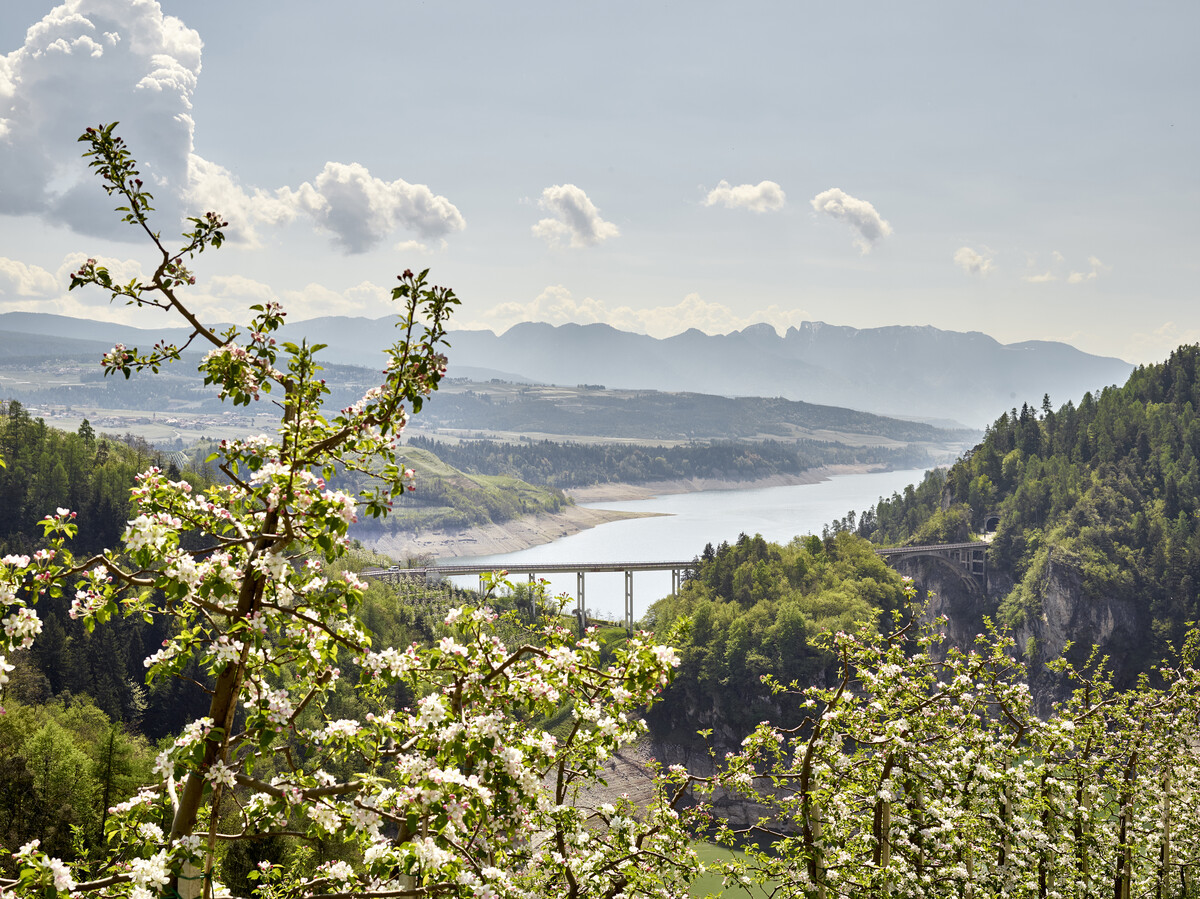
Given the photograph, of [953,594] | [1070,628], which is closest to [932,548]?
[953,594]

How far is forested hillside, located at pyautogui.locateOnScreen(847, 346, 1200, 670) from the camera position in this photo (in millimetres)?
82400

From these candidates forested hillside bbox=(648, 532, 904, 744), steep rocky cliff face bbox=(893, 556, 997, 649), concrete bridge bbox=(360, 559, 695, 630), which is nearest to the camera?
forested hillside bbox=(648, 532, 904, 744)

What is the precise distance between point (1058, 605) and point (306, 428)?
303 ft

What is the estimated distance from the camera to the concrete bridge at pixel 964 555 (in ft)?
313

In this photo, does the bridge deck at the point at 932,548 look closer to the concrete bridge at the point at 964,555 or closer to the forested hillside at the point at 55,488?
the concrete bridge at the point at 964,555

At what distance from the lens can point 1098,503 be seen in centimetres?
9150

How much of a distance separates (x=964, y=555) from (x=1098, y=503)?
46.4 feet

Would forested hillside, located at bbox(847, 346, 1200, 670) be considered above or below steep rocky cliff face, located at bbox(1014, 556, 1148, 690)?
above

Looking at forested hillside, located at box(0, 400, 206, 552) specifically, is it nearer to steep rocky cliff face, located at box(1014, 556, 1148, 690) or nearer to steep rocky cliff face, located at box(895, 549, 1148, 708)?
steep rocky cliff face, located at box(895, 549, 1148, 708)

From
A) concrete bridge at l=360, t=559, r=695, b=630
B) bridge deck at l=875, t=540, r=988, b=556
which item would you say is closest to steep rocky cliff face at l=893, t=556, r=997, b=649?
bridge deck at l=875, t=540, r=988, b=556

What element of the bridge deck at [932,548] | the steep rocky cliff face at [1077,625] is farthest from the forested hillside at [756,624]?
the steep rocky cliff face at [1077,625]

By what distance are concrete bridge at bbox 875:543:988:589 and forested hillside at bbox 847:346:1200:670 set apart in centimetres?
153

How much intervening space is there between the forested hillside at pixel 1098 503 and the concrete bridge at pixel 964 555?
1.53 meters

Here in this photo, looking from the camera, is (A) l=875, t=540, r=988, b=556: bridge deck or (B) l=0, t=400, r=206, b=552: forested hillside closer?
(B) l=0, t=400, r=206, b=552: forested hillside
